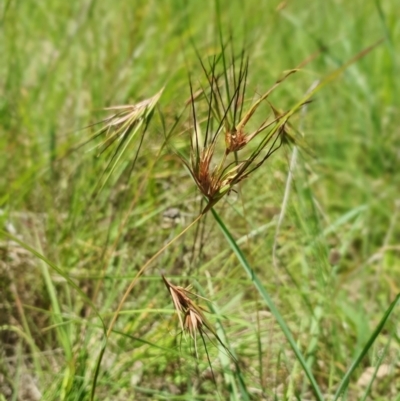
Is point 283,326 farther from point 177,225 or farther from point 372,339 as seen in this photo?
point 177,225

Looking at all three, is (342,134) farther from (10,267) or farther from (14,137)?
(10,267)

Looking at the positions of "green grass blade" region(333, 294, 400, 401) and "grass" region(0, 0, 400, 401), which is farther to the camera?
"grass" region(0, 0, 400, 401)

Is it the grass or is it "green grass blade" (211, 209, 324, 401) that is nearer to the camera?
"green grass blade" (211, 209, 324, 401)

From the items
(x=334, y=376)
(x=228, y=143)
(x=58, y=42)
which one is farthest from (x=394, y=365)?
(x=58, y=42)

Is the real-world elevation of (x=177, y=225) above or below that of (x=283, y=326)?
above

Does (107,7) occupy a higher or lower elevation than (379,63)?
higher

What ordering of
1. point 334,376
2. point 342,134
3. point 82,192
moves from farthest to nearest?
point 342,134, point 82,192, point 334,376

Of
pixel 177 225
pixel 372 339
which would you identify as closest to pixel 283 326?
pixel 372 339

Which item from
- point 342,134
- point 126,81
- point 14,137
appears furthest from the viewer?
point 342,134
